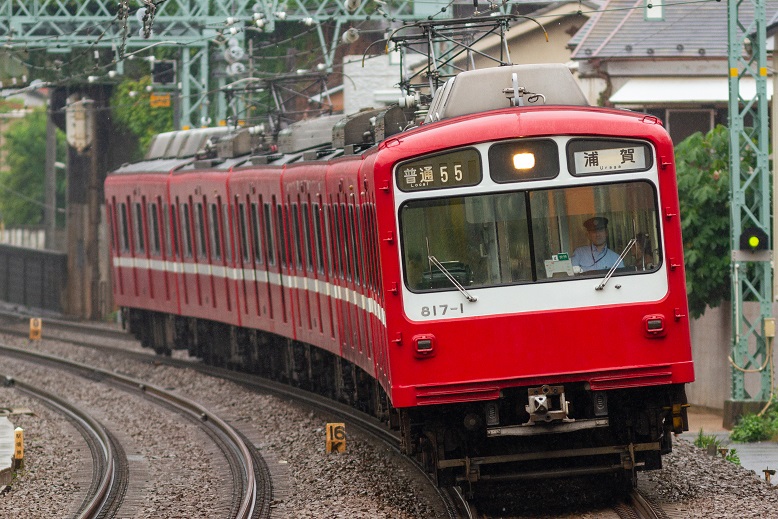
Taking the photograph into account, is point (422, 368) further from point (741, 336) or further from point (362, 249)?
point (741, 336)

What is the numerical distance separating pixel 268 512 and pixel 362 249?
7.54ft

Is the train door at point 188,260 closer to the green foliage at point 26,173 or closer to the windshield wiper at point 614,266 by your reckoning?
the windshield wiper at point 614,266

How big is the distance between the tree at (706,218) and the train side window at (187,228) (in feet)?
23.8

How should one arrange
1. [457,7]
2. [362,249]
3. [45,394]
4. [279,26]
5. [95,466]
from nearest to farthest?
[362,249] → [95,466] → [45,394] → [457,7] → [279,26]

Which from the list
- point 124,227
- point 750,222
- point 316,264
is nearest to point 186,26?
point 124,227

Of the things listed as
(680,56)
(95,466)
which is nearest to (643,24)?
(680,56)

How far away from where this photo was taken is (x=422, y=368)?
34.5 ft

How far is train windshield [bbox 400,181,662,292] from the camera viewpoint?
10.6 meters

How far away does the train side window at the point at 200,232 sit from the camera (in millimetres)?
22922

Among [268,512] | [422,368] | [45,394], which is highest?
[422,368]

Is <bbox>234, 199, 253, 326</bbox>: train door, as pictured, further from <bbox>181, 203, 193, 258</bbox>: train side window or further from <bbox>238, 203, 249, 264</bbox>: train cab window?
<bbox>181, 203, 193, 258</bbox>: train side window

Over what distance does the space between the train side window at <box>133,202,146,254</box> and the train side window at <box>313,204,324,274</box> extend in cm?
994

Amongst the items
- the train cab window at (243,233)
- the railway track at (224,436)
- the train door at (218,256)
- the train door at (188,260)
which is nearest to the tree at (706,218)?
the train cab window at (243,233)

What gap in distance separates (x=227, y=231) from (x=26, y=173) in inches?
1498
